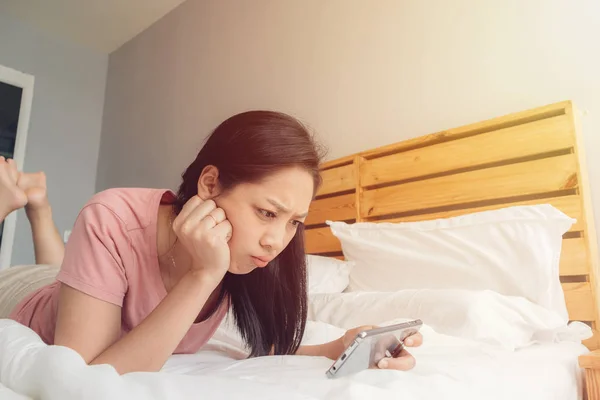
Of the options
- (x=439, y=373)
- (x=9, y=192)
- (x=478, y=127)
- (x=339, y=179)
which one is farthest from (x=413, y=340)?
(x=339, y=179)

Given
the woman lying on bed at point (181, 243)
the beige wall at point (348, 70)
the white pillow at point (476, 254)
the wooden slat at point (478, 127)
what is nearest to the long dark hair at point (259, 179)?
the woman lying on bed at point (181, 243)

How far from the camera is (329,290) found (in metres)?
1.63

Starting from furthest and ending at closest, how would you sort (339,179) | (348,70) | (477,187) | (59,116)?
(59,116), (348,70), (339,179), (477,187)

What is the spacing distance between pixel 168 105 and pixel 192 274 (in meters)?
2.72

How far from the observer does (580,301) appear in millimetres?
1296

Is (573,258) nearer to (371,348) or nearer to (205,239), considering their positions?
(371,348)

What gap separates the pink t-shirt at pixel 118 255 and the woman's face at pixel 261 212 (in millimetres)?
139

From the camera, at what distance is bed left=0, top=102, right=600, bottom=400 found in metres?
0.45

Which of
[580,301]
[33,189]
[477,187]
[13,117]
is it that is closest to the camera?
[580,301]

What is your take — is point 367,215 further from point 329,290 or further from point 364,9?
point 364,9

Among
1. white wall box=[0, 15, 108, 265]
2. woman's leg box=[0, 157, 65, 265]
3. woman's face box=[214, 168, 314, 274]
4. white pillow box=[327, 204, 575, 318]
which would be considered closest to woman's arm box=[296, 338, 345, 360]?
woman's face box=[214, 168, 314, 274]

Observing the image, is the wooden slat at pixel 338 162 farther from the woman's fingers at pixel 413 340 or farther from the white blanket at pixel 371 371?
the woman's fingers at pixel 413 340

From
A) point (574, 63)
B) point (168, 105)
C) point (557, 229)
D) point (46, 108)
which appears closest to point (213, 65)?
point (168, 105)

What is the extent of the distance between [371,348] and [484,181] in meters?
1.05
